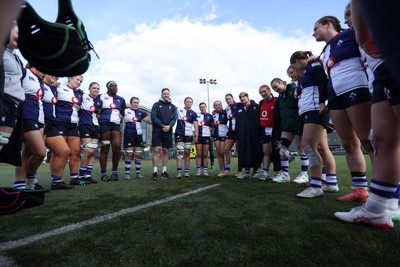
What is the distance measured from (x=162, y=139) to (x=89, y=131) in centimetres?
A: 187

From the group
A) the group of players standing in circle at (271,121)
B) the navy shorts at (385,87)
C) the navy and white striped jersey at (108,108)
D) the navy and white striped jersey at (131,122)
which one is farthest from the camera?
the navy and white striped jersey at (131,122)

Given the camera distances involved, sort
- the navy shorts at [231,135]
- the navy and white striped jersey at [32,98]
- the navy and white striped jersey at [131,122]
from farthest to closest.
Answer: the navy and white striped jersey at [131,122] → the navy shorts at [231,135] → the navy and white striped jersey at [32,98]

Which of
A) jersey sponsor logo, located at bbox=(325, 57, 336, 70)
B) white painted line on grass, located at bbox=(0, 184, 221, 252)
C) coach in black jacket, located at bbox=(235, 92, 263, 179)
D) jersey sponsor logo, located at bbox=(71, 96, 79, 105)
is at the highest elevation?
jersey sponsor logo, located at bbox=(71, 96, 79, 105)

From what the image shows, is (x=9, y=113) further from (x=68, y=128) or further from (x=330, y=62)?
(x=330, y=62)

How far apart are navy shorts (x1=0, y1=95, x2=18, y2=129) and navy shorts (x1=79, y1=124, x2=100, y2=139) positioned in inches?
123

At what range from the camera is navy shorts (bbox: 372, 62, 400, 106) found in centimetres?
Answer: 131

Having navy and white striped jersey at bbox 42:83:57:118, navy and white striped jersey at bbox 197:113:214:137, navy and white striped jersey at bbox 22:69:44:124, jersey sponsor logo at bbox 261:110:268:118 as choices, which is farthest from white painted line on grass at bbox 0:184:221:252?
navy and white striped jersey at bbox 197:113:214:137

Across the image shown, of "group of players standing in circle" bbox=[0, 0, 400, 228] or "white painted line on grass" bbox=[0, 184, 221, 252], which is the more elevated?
"group of players standing in circle" bbox=[0, 0, 400, 228]

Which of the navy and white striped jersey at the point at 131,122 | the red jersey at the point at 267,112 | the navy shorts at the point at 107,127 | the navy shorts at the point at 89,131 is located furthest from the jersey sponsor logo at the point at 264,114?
the navy shorts at the point at 89,131

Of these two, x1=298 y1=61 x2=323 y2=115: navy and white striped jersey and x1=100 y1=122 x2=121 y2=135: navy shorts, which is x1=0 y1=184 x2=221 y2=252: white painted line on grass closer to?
x1=298 y1=61 x2=323 y2=115: navy and white striped jersey

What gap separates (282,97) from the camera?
213 inches

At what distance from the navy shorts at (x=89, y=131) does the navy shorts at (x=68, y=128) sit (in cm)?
53

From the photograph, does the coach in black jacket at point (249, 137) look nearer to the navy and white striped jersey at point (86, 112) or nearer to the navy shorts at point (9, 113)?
the navy and white striped jersey at point (86, 112)

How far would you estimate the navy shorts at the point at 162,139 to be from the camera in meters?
6.89
